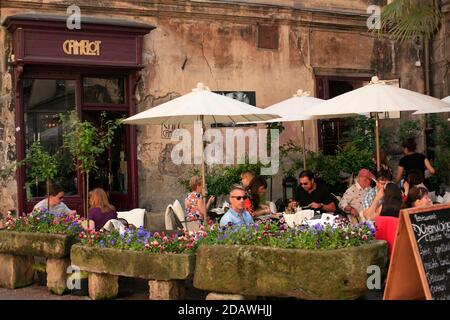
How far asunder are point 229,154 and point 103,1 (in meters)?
3.65

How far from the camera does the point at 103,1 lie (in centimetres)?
1344

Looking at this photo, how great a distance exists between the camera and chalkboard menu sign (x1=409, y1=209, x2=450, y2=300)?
6.53m

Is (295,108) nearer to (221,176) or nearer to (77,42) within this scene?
(221,176)

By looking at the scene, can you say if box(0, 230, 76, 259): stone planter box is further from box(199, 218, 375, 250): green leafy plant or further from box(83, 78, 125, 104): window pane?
box(83, 78, 125, 104): window pane

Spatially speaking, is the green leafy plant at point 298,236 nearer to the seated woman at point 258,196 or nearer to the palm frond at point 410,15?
the seated woman at point 258,196

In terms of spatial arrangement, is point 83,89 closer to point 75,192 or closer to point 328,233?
point 75,192

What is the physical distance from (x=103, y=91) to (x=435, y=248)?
26.9 feet

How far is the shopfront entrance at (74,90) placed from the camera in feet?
41.4

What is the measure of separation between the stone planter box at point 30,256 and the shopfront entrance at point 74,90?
→ 3.18 metres

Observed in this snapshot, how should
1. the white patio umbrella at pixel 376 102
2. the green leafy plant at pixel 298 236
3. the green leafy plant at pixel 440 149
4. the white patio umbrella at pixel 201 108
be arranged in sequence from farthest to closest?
the green leafy plant at pixel 440 149
the white patio umbrella at pixel 376 102
the white patio umbrella at pixel 201 108
the green leafy plant at pixel 298 236

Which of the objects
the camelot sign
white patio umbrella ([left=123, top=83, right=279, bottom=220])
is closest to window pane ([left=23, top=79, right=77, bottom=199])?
the camelot sign

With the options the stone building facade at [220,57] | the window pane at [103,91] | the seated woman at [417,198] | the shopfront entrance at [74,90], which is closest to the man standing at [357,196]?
the seated woman at [417,198]
